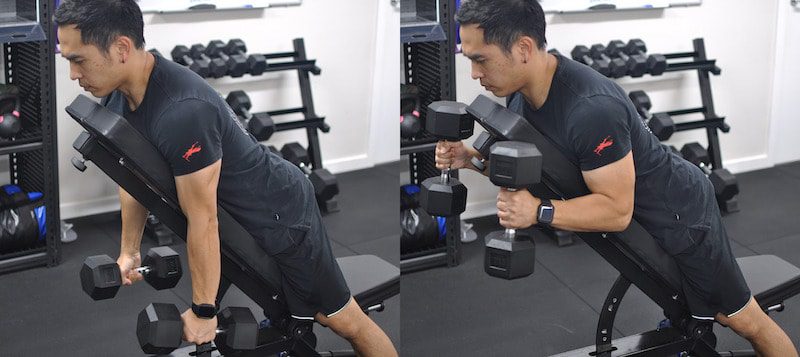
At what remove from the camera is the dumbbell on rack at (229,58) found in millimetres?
3602

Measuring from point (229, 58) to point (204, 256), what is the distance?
5.67 ft

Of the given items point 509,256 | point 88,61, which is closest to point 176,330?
point 88,61

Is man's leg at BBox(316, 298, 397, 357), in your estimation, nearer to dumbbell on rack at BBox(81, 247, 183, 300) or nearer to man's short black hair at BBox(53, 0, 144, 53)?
dumbbell on rack at BBox(81, 247, 183, 300)

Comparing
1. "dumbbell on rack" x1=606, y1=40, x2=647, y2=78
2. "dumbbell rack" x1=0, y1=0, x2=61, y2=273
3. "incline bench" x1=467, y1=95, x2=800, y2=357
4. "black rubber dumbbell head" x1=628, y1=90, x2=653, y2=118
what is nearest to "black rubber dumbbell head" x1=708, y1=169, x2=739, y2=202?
"black rubber dumbbell head" x1=628, y1=90, x2=653, y2=118

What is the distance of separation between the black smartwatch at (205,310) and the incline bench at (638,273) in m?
0.77

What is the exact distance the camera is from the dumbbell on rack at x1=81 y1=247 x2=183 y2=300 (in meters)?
2.07

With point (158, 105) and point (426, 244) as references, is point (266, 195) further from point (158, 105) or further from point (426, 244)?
point (426, 244)

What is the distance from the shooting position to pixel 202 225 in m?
2.02

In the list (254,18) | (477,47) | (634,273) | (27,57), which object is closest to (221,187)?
(477,47)

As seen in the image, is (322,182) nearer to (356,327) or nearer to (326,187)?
(326,187)

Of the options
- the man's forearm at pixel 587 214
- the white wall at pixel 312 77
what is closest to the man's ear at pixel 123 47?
the white wall at pixel 312 77

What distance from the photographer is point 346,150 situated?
2943 mm

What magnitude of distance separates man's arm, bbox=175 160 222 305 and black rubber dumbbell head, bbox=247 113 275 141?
1.15 m

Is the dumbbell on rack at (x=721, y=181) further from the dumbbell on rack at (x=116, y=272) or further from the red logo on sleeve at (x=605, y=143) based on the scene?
the dumbbell on rack at (x=116, y=272)
